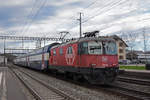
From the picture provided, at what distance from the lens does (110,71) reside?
12.8 m

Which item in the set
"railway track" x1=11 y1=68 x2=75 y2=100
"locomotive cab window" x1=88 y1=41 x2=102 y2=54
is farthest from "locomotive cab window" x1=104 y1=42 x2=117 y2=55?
"railway track" x1=11 y1=68 x2=75 y2=100

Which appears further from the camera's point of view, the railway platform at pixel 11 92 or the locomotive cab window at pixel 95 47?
the locomotive cab window at pixel 95 47

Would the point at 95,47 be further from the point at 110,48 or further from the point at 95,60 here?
the point at 110,48

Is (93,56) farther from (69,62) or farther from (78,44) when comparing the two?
(69,62)

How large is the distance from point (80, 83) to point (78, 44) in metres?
2.99

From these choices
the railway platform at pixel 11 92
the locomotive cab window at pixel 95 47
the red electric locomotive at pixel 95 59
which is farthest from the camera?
the locomotive cab window at pixel 95 47

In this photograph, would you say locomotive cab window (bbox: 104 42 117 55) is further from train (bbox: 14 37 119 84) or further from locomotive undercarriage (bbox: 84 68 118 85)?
locomotive undercarriage (bbox: 84 68 118 85)

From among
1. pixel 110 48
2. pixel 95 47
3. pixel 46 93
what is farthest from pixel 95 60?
pixel 46 93

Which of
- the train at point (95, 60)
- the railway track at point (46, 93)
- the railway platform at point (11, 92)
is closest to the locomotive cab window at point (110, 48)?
the train at point (95, 60)

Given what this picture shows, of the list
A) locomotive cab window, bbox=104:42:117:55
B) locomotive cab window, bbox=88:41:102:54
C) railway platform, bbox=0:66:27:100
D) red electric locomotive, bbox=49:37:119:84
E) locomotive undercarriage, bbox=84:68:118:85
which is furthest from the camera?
locomotive cab window, bbox=104:42:117:55

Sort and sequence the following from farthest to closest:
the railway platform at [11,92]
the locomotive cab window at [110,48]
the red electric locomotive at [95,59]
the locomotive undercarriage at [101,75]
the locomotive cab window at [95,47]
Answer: the locomotive cab window at [110,48] → the locomotive cab window at [95,47] → the red electric locomotive at [95,59] → the locomotive undercarriage at [101,75] → the railway platform at [11,92]

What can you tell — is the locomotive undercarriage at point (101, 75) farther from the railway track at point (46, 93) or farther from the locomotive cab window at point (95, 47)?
the railway track at point (46, 93)

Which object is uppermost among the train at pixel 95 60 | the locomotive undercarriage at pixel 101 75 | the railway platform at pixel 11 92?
the train at pixel 95 60

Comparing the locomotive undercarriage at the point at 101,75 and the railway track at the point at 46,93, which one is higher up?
the locomotive undercarriage at the point at 101,75
